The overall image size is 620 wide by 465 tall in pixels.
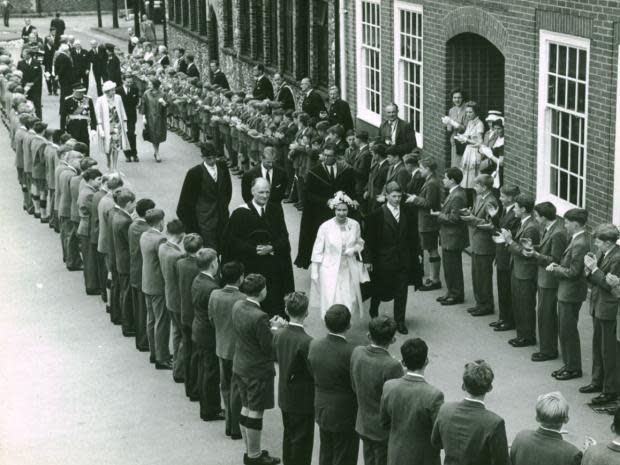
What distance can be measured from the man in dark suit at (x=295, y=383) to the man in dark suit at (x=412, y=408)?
4.50 feet

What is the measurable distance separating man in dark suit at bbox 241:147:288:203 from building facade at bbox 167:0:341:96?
27.5 feet

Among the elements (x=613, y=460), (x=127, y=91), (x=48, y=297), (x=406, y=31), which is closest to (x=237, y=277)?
(x=613, y=460)

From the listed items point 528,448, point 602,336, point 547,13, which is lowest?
point 602,336

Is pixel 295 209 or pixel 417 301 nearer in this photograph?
pixel 417 301

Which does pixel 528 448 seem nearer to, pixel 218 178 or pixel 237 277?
pixel 237 277

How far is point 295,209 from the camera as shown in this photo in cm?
2119

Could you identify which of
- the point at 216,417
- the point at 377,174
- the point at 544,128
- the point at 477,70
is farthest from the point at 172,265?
the point at 477,70

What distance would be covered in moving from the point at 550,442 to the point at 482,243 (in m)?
6.85

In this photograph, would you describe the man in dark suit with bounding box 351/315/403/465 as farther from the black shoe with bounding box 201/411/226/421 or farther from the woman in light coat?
the woman in light coat

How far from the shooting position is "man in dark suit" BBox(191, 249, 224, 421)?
11.4 meters

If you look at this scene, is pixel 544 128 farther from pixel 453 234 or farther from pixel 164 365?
pixel 164 365

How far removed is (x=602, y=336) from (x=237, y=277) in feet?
12.2

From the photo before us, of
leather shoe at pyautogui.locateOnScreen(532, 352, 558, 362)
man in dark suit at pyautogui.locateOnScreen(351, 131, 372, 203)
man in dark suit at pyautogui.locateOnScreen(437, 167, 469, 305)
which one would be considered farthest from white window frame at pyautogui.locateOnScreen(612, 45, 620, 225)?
man in dark suit at pyautogui.locateOnScreen(351, 131, 372, 203)

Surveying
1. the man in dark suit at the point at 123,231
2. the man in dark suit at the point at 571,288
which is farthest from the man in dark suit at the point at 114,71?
the man in dark suit at the point at 571,288
